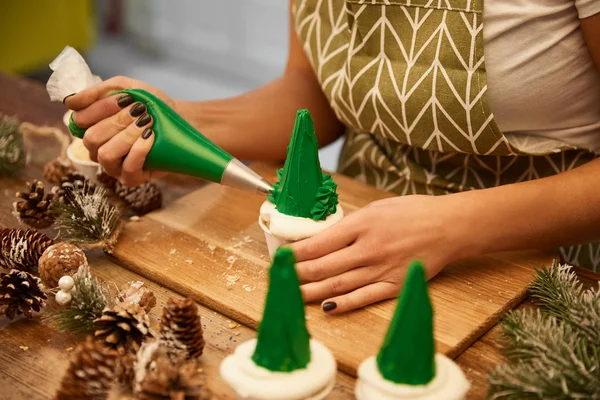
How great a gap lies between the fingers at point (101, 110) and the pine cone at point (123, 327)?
0.37 meters

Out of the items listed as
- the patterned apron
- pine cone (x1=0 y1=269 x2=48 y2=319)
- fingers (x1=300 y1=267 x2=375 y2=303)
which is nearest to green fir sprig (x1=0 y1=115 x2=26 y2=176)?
pine cone (x1=0 y1=269 x2=48 y2=319)

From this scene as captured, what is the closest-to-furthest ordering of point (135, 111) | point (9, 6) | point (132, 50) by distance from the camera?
point (135, 111) → point (9, 6) → point (132, 50)

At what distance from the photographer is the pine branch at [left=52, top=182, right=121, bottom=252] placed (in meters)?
1.09

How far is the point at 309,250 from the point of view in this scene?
38.0 inches

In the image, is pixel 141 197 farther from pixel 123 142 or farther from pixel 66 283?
pixel 66 283

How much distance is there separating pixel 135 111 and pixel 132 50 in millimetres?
3503

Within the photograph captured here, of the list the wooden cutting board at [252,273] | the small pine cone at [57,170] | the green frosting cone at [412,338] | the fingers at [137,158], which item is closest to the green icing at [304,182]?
the wooden cutting board at [252,273]

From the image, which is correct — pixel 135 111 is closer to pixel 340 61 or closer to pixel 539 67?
pixel 340 61

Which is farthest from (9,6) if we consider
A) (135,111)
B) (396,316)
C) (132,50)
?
(396,316)

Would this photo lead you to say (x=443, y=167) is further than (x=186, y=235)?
Yes

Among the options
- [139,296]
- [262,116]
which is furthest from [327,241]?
[262,116]

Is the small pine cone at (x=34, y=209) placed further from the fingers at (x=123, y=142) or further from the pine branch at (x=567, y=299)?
the pine branch at (x=567, y=299)

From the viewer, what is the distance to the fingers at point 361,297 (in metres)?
0.94

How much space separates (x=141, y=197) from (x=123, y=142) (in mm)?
132
